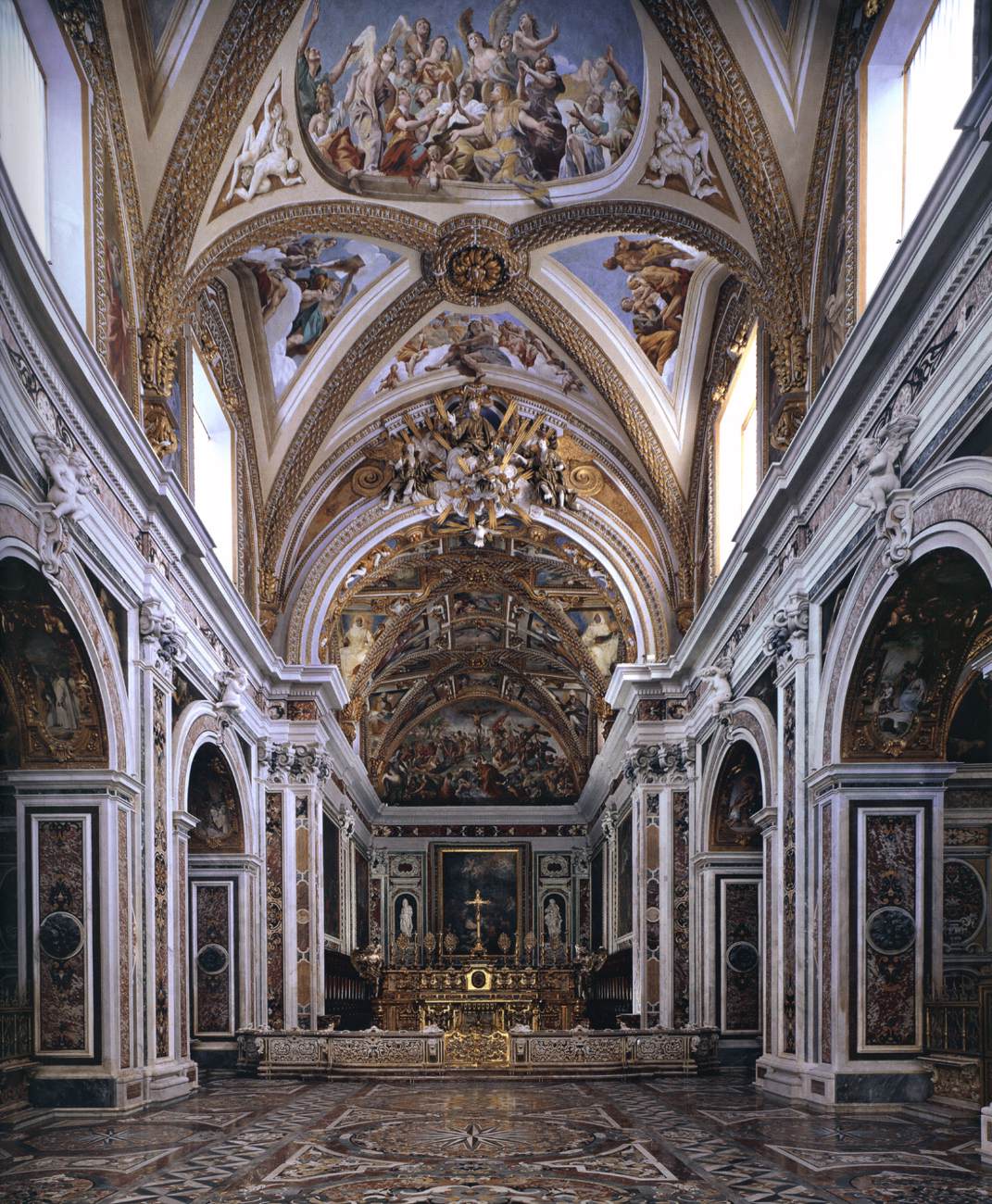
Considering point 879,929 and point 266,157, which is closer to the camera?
point 879,929

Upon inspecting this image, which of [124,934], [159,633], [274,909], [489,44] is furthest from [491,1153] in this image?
[274,909]

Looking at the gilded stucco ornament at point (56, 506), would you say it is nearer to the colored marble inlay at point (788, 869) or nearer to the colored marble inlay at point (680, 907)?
the colored marble inlay at point (788, 869)

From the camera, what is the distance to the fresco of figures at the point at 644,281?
18.6 meters

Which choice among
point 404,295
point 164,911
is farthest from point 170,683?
point 404,295

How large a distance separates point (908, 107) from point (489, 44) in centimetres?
509

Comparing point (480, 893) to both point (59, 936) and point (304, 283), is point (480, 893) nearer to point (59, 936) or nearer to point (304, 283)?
point (304, 283)

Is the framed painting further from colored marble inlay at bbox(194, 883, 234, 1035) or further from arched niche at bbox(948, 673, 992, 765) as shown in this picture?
arched niche at bbox(948, 673, 992, 765)

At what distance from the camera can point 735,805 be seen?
20.5 metres

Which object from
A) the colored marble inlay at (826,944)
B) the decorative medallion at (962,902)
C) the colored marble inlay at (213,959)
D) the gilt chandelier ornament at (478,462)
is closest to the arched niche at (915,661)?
the colored marble inlay at (826,944)

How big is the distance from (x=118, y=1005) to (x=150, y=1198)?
5.17m

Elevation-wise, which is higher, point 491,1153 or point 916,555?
point 916,555

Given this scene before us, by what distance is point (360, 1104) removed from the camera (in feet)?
46.2

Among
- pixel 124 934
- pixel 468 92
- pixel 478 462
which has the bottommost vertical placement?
pixel 124 934

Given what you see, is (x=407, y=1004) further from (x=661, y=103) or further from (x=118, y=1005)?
(x=661, y=103)
